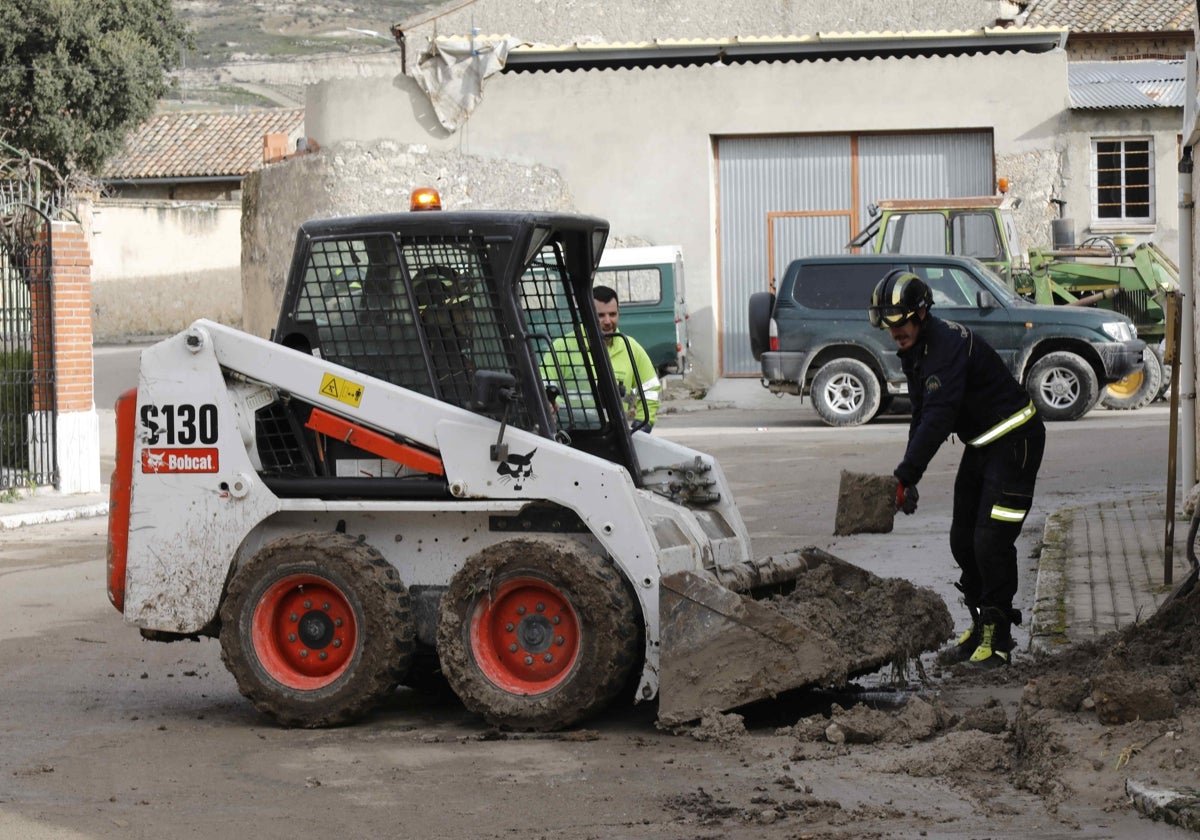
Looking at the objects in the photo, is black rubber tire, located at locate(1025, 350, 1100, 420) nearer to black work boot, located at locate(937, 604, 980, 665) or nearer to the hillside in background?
black work boot, located at locate(937, 604, 980, 665)

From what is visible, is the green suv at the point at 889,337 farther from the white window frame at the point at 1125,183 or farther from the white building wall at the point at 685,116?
the white window frame at the point at 1125,183

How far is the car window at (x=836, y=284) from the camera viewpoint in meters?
21.9

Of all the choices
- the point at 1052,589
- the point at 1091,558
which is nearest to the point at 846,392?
the point at 1091,558

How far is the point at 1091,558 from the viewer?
1089 cm

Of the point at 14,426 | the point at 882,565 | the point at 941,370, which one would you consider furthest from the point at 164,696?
the point at 14,426

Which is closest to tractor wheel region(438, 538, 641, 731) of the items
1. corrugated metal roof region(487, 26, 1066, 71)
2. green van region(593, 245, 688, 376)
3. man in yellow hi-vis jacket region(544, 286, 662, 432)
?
man in yellow hi-vis jacket region(544, 286, 662, 432)

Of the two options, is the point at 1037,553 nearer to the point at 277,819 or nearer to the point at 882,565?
the point at 882,565

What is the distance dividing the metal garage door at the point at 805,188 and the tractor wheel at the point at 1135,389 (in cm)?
611

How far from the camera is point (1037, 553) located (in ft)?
39.3

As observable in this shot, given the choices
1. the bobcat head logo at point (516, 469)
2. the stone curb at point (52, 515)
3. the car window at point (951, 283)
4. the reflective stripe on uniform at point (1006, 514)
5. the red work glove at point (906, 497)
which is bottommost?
the stone curb at point (52, 515)

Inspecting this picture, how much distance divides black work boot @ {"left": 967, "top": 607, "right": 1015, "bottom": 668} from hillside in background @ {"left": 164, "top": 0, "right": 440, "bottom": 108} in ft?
297

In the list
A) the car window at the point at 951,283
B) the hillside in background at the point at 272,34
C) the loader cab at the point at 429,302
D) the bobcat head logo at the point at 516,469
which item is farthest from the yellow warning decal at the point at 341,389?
the hillside in background at the point at 272,34

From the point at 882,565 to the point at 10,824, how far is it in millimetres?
6917

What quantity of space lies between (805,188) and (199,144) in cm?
3384
